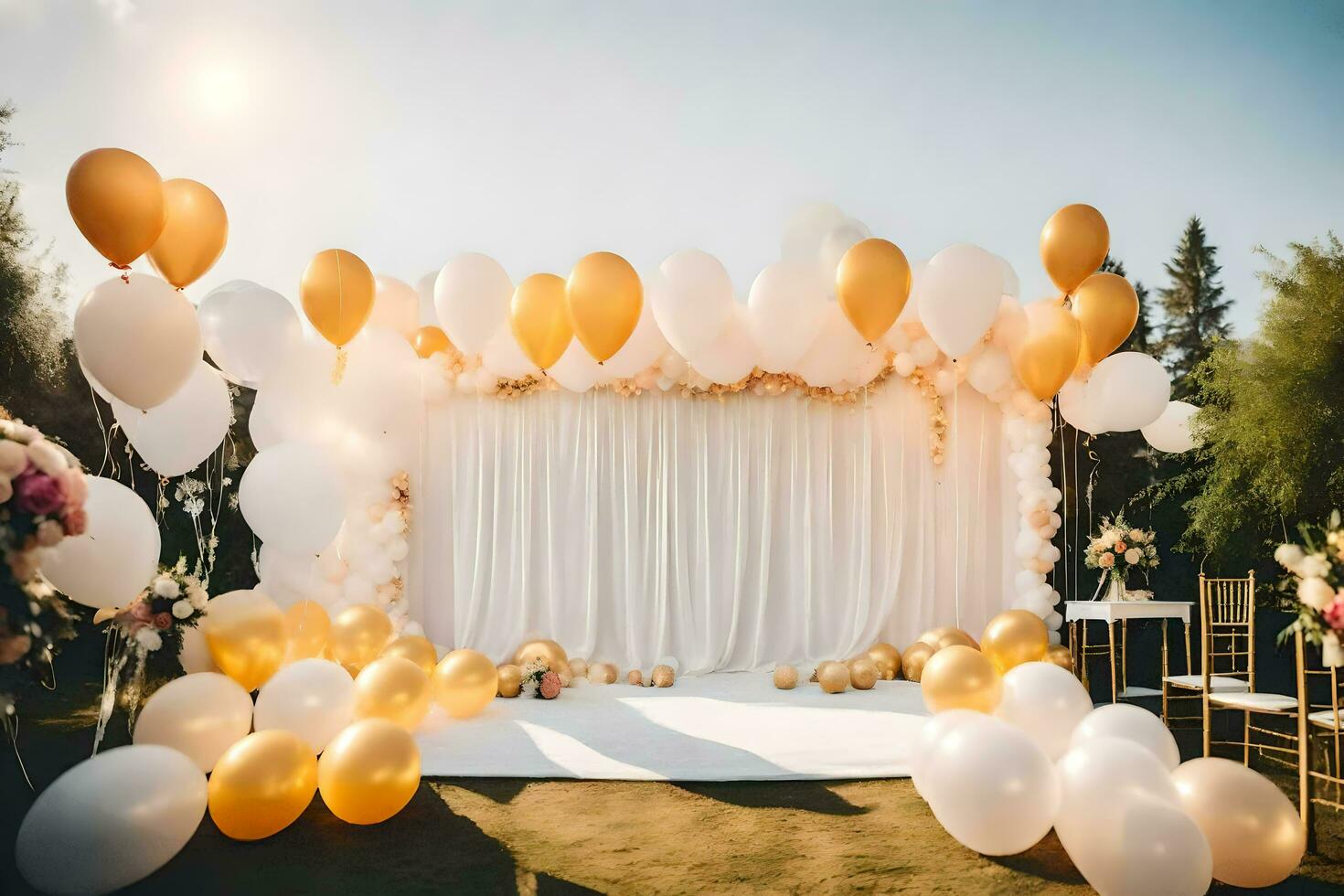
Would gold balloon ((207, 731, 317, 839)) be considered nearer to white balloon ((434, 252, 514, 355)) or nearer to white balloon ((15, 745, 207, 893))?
white balloon ((15, 745, 207, 893))

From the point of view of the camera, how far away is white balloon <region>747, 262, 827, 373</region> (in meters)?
5.48

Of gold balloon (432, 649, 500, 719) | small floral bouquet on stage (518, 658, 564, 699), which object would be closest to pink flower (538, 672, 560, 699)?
small floral bouquet on stage (518, 658, 564, 699)

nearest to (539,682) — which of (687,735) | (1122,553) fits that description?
(687,735)

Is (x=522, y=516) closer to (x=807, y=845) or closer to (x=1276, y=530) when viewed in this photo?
(x=807, y=845)

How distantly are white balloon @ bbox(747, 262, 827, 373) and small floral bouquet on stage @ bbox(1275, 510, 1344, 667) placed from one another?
3.25m

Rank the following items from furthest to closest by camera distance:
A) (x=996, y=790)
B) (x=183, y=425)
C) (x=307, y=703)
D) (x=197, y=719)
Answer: (x=183, y=425) → (x=307, y=703) → (x=197, y=719) → (x=996, y=790)

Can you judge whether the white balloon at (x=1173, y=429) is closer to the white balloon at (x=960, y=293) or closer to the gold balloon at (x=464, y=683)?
the white balloon at (x=960, y=293)

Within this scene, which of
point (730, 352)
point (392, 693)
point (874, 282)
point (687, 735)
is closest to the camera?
point (392, 693)

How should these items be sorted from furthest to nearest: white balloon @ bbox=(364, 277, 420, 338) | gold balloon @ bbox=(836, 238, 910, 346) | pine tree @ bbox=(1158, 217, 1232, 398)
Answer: pine tree @ bbox=(1158, 217, 1232, 398), white balloon @ bbox=(364, 277, 420, 338), gold balloon @ bbox=(836, 238, 910, 346)

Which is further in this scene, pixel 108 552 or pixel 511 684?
pixel 511 684

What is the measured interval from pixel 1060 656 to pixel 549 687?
11.0 feet

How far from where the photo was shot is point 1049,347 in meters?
5.50

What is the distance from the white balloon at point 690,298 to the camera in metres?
5.36

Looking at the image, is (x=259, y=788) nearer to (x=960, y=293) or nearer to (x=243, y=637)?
(x=243, y=637)
